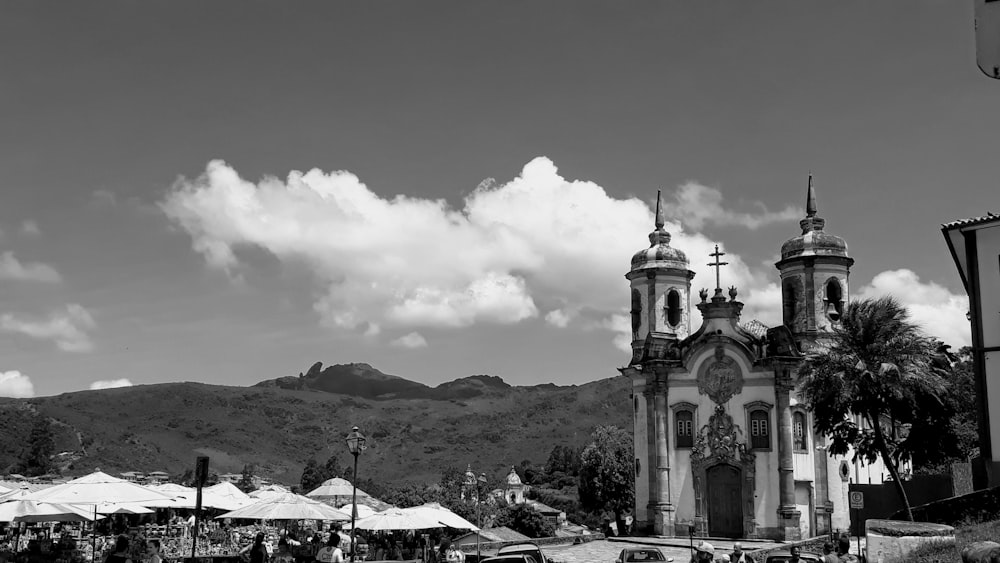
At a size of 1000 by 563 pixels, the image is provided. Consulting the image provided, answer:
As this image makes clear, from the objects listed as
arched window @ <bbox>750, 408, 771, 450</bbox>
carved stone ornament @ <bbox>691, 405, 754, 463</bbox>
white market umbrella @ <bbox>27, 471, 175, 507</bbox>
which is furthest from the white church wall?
white market umbrella @ <bbox>27, 471, 175, 507</bbox>

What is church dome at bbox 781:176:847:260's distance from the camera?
160 ft

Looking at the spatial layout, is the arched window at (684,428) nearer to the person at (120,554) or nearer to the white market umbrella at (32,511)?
the white market umbrella at (32,511)

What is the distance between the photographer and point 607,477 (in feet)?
222

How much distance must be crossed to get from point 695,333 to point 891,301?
1579 centimetres

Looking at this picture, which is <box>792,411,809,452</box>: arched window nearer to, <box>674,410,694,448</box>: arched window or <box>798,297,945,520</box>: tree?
<box>674,410,694,448</box>: arched window

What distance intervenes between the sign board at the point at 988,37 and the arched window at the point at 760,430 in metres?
43.4

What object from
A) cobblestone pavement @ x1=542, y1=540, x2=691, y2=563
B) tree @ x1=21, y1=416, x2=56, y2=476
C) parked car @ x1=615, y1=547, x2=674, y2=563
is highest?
tree @ x1=21, y1=416, x2=56, y2=476

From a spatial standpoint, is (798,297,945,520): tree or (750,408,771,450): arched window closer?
(798,297,945,520): tree

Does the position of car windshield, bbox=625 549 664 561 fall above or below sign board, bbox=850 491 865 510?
below

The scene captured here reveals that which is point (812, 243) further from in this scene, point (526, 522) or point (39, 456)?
point (39, 456)

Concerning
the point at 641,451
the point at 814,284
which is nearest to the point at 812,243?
the point at 814,284

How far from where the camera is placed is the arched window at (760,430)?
1807 inches

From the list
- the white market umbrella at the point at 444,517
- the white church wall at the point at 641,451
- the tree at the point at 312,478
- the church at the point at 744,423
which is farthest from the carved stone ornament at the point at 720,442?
the tree at the point at 312,478

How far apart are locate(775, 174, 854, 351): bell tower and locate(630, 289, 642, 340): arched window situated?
296 inches
